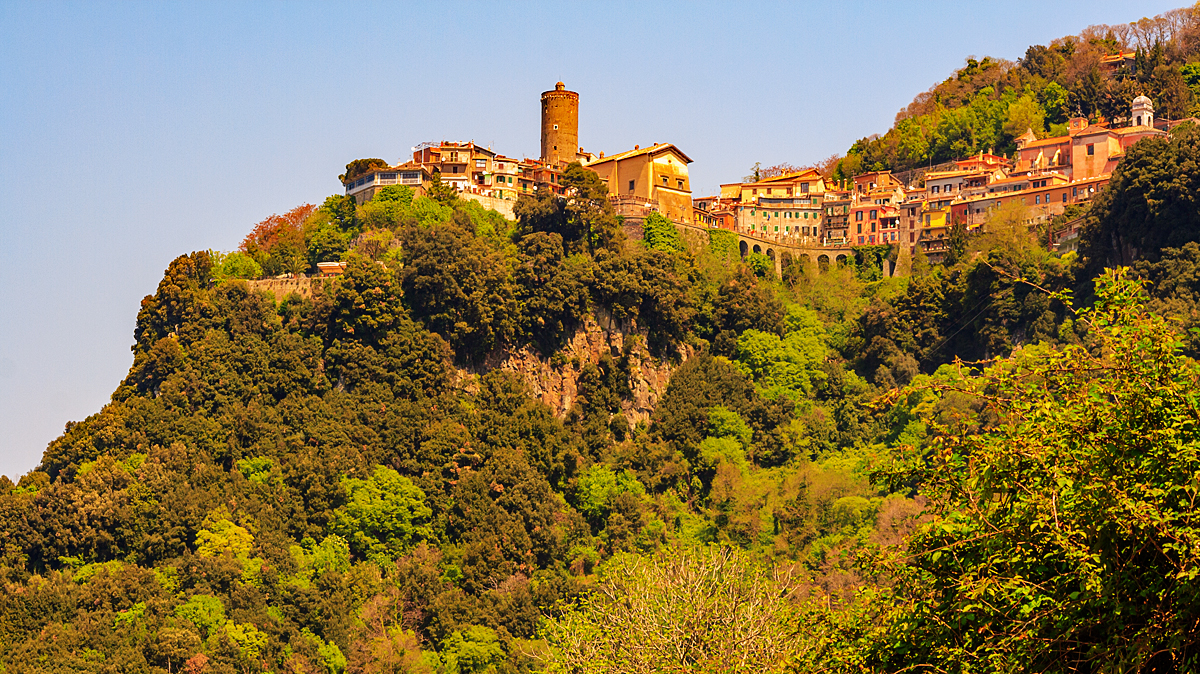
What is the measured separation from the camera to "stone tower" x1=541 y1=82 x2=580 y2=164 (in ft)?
261

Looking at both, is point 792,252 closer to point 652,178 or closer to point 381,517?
point 652,178

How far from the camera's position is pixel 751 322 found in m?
74.4

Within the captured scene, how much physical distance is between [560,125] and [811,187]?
46.4 ft

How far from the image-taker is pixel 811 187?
3388 inches

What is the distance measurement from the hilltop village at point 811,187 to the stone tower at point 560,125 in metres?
0.05

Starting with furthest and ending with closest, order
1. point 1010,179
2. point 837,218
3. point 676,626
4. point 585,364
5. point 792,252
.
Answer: point 837,218 → point 1010,179 → point 792,252 → point 585,364 → point 676,626

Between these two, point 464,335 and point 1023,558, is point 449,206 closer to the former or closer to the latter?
point 464,335

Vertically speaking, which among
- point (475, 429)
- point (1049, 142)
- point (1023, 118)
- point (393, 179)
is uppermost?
point (1023, 118)

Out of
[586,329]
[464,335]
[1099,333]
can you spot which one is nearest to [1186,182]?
[586,329]

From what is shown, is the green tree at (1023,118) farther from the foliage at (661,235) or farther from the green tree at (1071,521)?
the green tree at (1071,521)

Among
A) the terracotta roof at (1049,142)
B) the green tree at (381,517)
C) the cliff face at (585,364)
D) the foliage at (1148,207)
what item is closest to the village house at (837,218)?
the terracotta roof at (1049,142)

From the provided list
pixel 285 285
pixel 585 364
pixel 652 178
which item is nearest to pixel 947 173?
Answer: pixel 652 178

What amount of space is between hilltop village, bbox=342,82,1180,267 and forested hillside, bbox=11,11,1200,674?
1510mm

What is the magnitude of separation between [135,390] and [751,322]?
26.0 m
